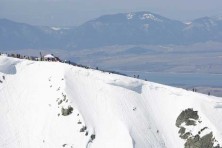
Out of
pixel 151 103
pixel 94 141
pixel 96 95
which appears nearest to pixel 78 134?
pixel 94 141

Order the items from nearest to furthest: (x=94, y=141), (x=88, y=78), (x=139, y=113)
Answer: (x=94, y=141) → (x=139, y=113) → (x=88, y=78)

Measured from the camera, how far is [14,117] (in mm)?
87562

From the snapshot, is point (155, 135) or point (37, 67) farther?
point (37, 67)

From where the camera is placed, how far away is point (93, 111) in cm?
8519

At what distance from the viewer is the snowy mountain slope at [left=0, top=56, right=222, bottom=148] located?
80.9 metres

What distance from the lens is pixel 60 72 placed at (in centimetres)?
9206

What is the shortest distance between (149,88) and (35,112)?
20907 millimetres

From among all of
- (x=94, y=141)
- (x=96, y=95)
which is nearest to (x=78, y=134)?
(x=94, y=141)

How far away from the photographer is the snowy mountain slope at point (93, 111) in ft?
265

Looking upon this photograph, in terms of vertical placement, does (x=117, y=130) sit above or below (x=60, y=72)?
below

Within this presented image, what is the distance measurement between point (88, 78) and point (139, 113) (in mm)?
12085

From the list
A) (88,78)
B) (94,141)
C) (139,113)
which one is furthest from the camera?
(88,78)

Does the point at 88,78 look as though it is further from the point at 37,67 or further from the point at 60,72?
the point at 37,67

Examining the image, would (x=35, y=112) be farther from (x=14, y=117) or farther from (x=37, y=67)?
(x=37, y=67)
